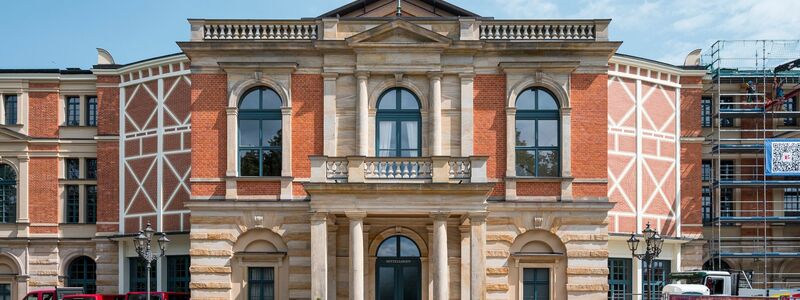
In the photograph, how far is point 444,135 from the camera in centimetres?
3155

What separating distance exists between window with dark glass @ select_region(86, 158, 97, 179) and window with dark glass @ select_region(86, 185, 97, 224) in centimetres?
48

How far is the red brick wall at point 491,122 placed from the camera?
1247 inches

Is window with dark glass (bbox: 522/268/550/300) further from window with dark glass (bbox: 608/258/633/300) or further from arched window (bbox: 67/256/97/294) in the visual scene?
arched window (bbox: 67/256/97/294)

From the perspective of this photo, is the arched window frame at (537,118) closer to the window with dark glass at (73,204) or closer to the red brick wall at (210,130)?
the red brick wall at (210,130)

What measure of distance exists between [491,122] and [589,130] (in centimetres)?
323

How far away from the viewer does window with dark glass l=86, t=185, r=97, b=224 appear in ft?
135

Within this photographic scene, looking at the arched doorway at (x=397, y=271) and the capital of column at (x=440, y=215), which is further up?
the capital of column at (x=440, y=215)

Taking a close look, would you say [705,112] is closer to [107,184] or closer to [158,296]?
[158,296]

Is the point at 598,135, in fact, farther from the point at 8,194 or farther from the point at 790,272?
the point at 8,194

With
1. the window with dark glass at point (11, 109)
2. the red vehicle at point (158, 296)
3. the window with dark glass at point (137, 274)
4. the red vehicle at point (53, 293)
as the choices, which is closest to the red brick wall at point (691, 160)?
the red vehicle at point (158, 296)

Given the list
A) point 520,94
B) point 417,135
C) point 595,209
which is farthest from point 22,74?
point 595,209

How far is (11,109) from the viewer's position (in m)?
41.7

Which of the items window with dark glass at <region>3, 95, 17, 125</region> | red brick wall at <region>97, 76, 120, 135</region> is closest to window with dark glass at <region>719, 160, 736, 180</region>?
red brick wall at <region>97, 76, 120, 135</region>

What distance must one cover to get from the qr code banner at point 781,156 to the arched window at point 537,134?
464 inches
